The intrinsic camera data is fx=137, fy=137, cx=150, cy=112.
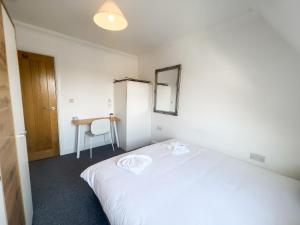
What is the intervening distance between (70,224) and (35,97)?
2202 millimetres

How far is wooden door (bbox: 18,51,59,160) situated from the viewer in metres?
2.40

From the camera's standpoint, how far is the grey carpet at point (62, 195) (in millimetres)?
1458

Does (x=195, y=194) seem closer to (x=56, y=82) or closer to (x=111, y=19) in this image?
(x=111, y=19)

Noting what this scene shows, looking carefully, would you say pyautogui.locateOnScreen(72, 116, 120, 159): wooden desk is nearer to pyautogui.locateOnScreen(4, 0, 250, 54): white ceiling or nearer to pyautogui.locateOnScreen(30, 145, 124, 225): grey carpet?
pyautogui.locateOnScreen(30, 145, 124, 225): grey carpet

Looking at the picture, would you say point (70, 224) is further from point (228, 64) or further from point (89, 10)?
point (228, 64)

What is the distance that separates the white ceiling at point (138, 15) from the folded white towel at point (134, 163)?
191cm

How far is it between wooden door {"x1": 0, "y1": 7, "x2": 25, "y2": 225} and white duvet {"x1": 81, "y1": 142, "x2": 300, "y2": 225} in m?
0.56

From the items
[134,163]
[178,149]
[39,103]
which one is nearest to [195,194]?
[134,163]

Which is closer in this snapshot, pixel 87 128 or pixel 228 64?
pixel 228 64

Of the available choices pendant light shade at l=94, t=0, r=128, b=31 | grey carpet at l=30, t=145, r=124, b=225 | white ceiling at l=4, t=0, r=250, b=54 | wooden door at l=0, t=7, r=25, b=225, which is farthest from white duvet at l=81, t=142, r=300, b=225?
white ceiling at l=4, t=0, r=250, b=54

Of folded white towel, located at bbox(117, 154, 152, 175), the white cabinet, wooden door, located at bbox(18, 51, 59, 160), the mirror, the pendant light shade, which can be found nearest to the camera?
the pendant light shade

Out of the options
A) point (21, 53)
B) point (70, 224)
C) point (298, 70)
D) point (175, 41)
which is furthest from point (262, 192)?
point (21, 53)

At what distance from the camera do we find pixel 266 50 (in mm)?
1702

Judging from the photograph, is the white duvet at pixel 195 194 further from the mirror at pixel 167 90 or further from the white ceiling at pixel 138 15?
the white ceiling at pixel 138 15
